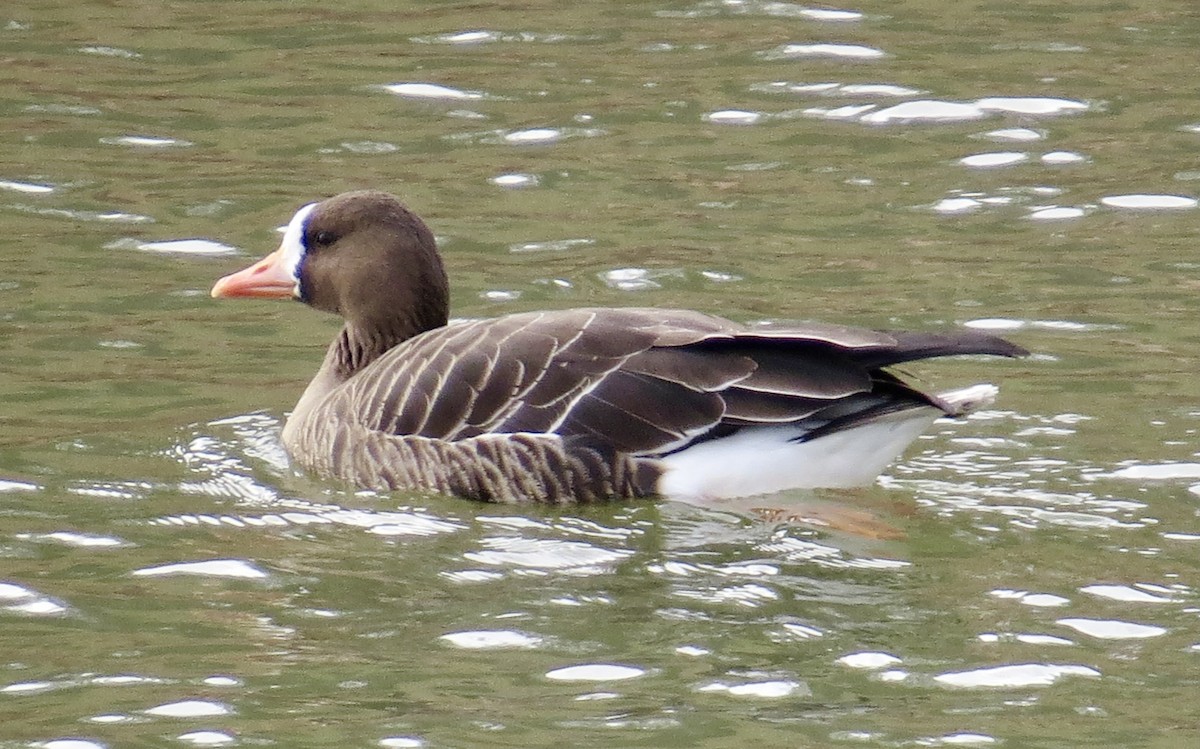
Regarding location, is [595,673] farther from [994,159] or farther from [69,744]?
[994,159]

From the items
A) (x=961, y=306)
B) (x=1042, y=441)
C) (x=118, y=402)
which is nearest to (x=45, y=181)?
(x=118, y=402)

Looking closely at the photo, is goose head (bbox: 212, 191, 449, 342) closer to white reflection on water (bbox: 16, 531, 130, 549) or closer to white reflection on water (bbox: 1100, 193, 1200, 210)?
white reflection on water (bbox: 16, 531, 130, 549)

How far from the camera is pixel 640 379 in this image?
839 centimetres

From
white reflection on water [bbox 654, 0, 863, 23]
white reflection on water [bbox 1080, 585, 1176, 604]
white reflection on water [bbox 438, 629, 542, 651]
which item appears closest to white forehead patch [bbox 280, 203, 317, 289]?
white reflection on water [bbox 438, 629, 542, 651]

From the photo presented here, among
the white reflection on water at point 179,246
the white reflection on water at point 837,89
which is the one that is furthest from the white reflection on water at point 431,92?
the white reflection on water at point 179,246

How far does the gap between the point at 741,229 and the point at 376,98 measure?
3286 mm

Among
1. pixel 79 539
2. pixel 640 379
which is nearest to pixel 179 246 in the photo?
pixel 79 539

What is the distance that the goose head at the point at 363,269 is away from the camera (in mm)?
9508

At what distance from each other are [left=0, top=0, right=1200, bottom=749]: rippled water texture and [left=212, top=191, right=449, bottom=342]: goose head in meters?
0.60

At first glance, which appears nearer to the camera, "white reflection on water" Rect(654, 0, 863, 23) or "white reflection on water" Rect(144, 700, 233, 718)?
"white reflection on water" Rect(144, 700, 233, 718)

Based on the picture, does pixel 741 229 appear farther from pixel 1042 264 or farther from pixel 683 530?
pixel 683 530

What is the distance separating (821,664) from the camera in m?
6.64

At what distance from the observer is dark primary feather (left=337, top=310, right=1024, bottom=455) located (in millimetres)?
8180

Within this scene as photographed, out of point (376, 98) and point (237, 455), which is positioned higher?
point (376, 98)
